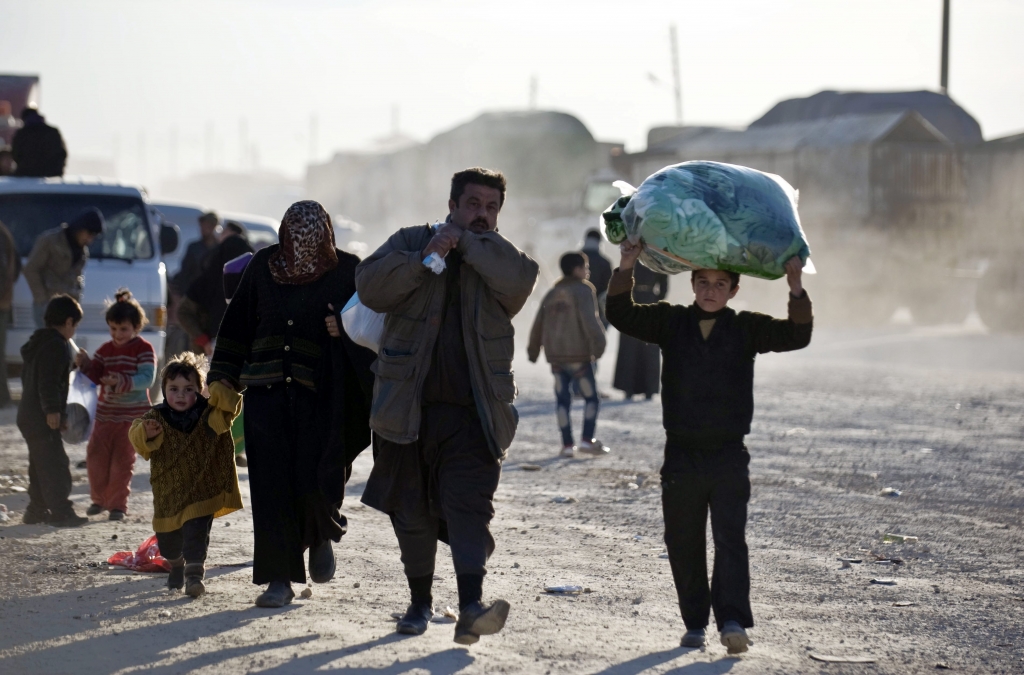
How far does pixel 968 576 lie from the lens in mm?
6445

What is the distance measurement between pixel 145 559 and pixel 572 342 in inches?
205

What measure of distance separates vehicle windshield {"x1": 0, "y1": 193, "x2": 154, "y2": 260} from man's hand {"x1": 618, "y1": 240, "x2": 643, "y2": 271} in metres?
9.34

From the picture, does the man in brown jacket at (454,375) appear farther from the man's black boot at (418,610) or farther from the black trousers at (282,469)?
the black trousers at (282,469)

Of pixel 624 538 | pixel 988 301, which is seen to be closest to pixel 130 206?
pixel 624 538

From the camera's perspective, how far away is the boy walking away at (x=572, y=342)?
10875 mm

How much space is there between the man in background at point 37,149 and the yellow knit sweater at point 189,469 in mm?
9869

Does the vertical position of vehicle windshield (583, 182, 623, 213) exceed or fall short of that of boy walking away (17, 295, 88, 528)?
it exceeds it

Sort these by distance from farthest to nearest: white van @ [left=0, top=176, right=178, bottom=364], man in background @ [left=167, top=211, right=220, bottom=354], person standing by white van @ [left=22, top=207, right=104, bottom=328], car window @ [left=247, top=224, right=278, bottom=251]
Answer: car window @ [left=247, top=224, right=278, bottom=251] < man in background @ [left=167, top=211, right=220, bottom=354] < white van @ [left=0, top=176, right=178, bottom=364] < person standing by white van @ [left=22, top=207, right=104, bottom=328]

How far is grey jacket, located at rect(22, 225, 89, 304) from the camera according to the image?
473 inches

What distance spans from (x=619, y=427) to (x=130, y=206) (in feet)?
17.9

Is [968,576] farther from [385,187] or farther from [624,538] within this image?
[385,187]

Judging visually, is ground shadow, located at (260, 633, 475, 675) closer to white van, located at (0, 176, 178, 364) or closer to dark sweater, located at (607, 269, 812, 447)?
dark sweater, located at (607, 269, 812, 447)

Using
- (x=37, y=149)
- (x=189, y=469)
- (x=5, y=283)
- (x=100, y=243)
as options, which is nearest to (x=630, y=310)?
(x=189, y=469)

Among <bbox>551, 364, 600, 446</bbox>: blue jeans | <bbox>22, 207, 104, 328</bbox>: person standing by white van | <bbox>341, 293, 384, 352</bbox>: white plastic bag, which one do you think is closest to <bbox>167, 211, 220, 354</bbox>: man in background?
<bbox>22, 207, 104, 328</bbox>: person standing by white van
